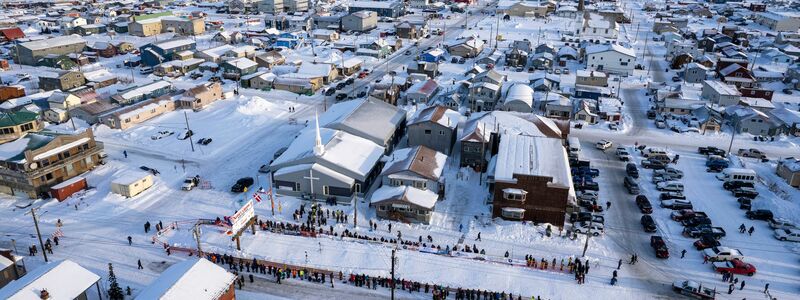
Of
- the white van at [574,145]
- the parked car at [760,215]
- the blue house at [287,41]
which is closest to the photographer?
the parked car at [760,215]

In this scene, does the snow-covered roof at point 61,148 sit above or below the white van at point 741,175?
above

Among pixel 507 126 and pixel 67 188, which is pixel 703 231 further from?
pixel 67 188

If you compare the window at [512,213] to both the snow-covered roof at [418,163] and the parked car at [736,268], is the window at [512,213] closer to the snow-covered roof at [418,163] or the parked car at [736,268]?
the snow-covered roof at [418,163]

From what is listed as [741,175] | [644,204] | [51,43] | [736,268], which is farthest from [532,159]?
[51,43]

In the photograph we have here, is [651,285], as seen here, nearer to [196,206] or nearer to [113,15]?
[196,206]

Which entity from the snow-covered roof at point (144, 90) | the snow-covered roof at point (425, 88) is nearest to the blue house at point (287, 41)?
the snow-covered roof at point (144, 90)

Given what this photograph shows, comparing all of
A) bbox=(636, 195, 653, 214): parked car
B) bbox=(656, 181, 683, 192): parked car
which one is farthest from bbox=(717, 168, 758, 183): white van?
bbox=(636, 195, 653, 214): parked car
